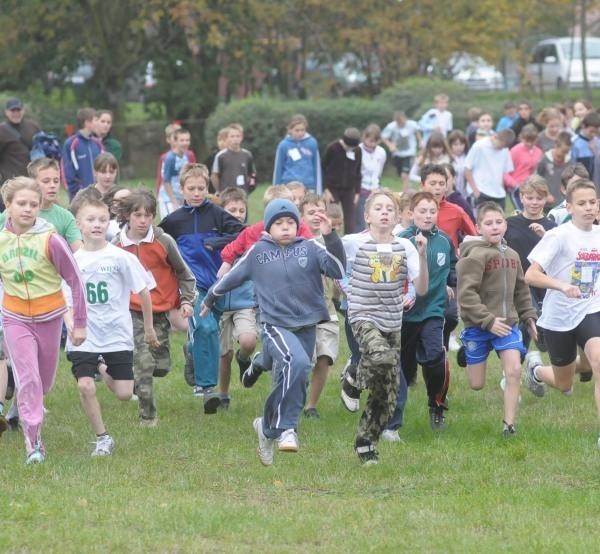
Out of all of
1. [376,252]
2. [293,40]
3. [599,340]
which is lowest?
[293,40]

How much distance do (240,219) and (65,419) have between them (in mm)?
2171

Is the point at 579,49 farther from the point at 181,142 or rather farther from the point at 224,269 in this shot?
the point at 224,269

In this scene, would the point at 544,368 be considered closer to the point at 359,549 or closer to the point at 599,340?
the point at 599,340

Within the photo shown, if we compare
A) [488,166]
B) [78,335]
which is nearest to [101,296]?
[78,335]

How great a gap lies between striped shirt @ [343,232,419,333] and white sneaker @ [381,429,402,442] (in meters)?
1.08

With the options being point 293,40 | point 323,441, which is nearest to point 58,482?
point 323,441

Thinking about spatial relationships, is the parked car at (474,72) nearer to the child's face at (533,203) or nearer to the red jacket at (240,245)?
the child's face at (533,203)

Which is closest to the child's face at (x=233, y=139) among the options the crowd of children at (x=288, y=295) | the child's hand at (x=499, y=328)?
the crowd of children at (x=288, y=295)

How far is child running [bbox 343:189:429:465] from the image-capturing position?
9102 mm

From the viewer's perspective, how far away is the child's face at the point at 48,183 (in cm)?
1091

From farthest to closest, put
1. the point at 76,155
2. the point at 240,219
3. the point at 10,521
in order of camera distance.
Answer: the point at 76,155
the point at 240,219
the point at 10,521

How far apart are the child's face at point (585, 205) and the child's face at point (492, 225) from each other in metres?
0.65

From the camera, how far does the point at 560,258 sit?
9.67 m

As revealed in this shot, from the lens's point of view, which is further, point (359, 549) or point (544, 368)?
point (544, 368)
